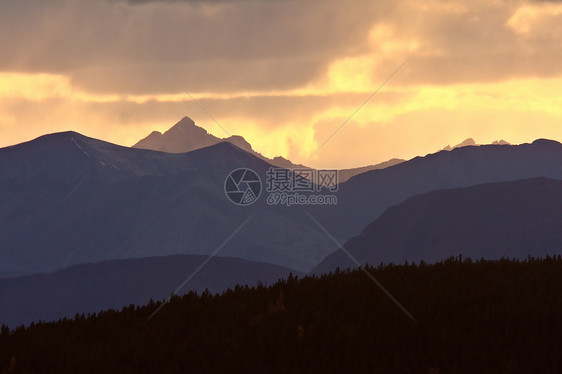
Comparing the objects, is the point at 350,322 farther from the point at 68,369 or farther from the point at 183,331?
the point at 68,369

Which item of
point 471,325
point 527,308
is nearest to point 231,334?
point 471,325

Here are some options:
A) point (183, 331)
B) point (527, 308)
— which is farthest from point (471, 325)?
point (183, 331)

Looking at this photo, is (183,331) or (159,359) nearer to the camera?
(159,359)

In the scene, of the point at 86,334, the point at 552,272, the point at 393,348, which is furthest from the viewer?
the point at 552,272

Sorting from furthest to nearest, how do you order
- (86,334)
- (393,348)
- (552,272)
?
(552,272)
(86,334)
(393,348)

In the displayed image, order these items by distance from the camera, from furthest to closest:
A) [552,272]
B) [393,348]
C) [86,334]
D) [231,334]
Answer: [552,272]
[86,334]
[231,334]
[393,348]

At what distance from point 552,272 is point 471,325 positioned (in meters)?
3.94

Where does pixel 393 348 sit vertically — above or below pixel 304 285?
below

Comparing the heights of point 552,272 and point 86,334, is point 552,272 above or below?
above

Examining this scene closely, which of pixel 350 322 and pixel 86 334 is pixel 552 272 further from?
pixel 86 334

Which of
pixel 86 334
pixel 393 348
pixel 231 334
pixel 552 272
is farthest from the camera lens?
pixel 552 272

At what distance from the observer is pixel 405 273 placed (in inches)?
691

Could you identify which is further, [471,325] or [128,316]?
[128,316]

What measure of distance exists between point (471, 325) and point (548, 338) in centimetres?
125
